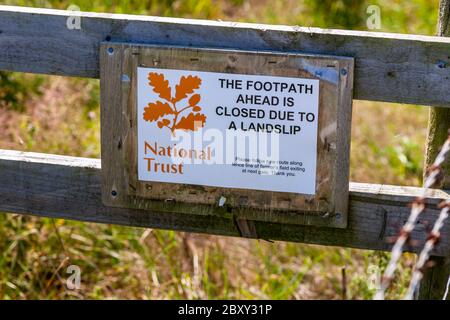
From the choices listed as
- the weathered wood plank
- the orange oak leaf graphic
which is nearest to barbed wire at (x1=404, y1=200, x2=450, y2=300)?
the weathered wood plank

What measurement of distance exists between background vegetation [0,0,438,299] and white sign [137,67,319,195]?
835 millimetres

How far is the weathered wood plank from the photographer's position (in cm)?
260

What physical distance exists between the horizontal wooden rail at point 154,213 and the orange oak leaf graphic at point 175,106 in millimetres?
359

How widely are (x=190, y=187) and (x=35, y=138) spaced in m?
1.96

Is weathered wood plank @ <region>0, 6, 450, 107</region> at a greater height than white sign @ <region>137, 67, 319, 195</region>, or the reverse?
weathered wood plank @ <region>0, 6, 450, 107</region>

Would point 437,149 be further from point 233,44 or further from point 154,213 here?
point 154,213

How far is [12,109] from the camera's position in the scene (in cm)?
484

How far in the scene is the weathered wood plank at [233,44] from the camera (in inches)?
102

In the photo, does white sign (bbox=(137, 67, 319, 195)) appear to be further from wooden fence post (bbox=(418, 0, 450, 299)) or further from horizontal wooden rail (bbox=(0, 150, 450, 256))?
wooden fence post (bbox=(418, 0, 450, 299))

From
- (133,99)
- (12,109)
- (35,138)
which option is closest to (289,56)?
(133,99)

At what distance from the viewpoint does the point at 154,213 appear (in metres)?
2.97

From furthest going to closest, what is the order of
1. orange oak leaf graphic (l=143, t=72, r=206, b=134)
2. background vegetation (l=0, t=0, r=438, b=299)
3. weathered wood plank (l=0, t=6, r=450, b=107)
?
background vegetation (l=0, t=0, r=438, b=299) → orange oak leaf graphic (l=143, t=72, r=206, b=134) → weathered wood plank (l=0, t=6, r=450, b=107)

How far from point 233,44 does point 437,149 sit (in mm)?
768

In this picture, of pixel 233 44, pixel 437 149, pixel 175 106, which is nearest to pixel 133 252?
pixel 175 106
